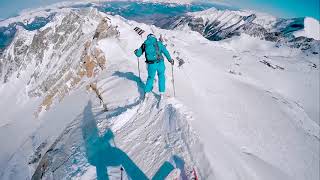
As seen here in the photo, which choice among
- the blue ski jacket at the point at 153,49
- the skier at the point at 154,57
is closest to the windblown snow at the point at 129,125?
the skier at the point at 154,57

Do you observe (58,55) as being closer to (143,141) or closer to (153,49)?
(153,49)

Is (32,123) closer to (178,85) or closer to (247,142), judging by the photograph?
(178,85)

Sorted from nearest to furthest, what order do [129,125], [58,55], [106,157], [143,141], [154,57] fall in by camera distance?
[106,157]
[143,141]
[129,125]
[154,57]
[58,55]

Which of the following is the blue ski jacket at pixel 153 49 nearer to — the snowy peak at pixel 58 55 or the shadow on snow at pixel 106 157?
the shadow on snow at pixel 106 157

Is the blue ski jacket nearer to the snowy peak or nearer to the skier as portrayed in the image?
the skier

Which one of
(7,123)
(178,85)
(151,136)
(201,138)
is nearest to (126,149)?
(151,136)

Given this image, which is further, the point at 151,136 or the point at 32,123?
the point at 32,123

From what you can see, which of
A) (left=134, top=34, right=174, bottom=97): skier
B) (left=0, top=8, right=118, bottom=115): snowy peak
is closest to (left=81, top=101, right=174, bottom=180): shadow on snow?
(left=134, top=34, right=174, bottom=97): skier

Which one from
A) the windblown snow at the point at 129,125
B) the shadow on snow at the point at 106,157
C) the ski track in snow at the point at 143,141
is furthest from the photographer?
the windblown snow at the point at 129,125

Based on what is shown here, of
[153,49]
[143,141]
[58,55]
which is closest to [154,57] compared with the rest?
[153,49]
